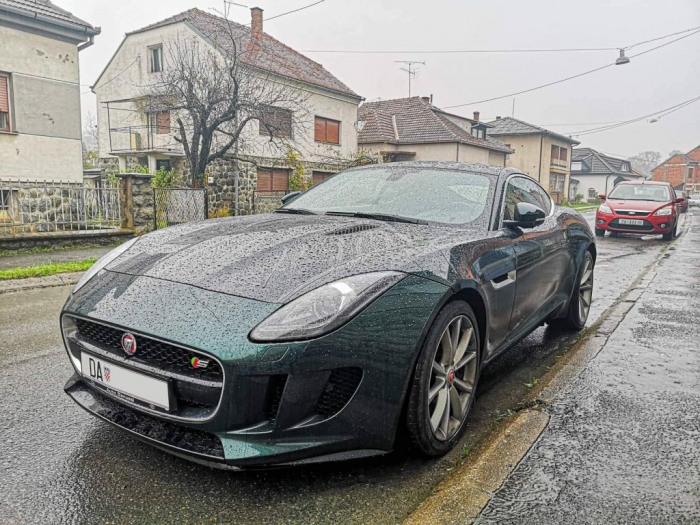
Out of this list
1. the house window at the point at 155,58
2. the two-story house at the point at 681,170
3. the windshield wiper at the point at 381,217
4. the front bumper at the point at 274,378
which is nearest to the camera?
the front bumper at the point at 274,378

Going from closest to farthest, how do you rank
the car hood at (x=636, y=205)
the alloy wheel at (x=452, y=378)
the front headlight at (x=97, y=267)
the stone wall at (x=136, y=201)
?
the alloy wheel at (x=452, y=378) → the front headlight at (x=97, y=267) → the stone wall at (x=136, y=201) → the car hood at (x=636, y=205)

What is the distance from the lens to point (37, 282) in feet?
22.5

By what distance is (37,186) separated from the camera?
36.1 feet

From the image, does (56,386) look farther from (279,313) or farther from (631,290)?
(631,290)

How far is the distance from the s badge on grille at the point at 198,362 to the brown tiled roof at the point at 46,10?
520 inches

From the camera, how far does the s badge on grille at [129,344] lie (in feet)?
7.08

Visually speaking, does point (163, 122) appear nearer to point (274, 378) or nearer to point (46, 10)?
point (46, 10)

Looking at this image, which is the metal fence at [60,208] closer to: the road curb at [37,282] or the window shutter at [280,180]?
the road curb at [37,282]

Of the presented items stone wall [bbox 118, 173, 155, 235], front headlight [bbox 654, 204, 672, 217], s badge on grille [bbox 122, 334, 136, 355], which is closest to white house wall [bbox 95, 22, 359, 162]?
stone wall [bbox 118, 173, 155, 235]

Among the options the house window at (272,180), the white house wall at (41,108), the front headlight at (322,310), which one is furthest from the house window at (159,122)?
the front headlight at (322,310)

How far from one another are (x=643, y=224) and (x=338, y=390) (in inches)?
581

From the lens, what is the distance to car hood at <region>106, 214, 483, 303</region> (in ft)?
7.36

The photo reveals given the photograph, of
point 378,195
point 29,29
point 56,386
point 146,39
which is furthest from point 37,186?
point 146,39

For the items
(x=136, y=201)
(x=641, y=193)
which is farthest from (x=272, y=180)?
(x=641, y=193)
